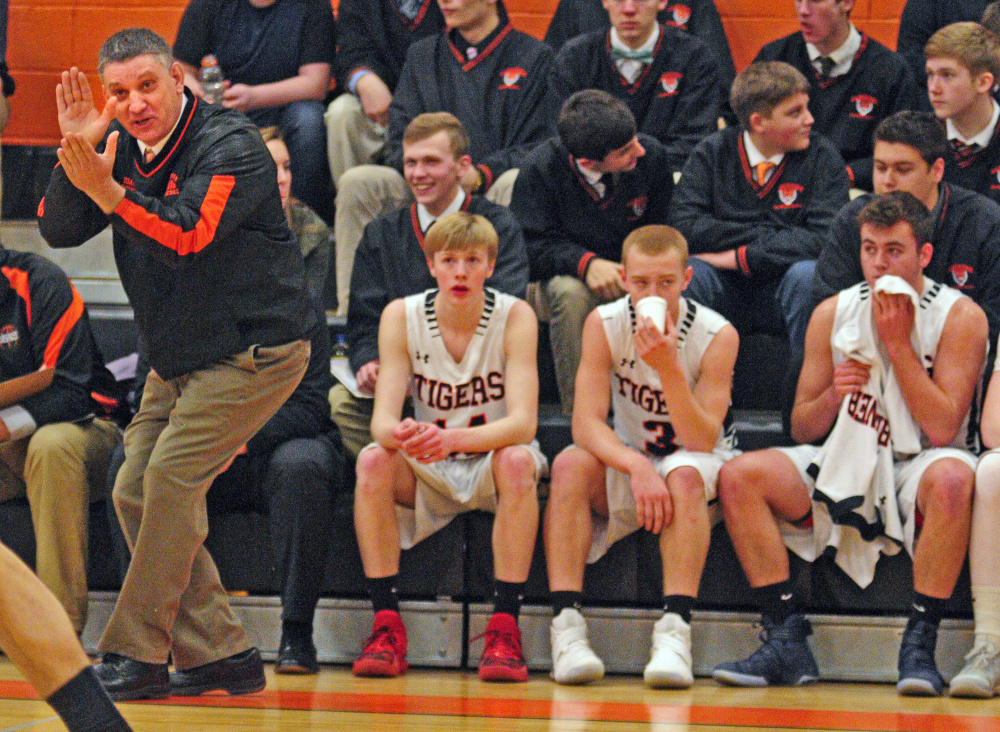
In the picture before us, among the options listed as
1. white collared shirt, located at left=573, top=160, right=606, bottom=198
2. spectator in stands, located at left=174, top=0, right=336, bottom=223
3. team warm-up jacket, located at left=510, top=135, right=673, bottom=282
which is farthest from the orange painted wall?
white collared shirt, located at left=573, top=160, right=606, bottom=198

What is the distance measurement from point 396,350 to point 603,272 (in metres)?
0.85

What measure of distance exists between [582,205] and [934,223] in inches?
47.5

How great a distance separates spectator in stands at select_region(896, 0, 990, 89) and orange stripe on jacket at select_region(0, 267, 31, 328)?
→ 3.60 metres

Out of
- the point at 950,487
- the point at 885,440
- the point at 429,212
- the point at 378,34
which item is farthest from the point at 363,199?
the point at 950,487

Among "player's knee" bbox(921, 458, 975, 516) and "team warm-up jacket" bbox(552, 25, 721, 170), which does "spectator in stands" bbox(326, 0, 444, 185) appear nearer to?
"team warm-up jacket" bbox(552, 25, 721, 170)

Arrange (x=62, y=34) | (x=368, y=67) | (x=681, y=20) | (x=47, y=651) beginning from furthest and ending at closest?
(x=62, y=34) < (x=681, y=20) < (x=368, y=67) < (x=47, y=651)

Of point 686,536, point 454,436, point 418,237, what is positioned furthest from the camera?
point 418,237

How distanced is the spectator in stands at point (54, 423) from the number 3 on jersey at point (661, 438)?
166 centimetres

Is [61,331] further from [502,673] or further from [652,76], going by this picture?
[652,76]

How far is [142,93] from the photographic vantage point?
313cm

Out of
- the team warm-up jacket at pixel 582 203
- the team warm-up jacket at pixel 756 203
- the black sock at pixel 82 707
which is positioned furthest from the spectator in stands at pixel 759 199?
the black sock at pixel 82 707

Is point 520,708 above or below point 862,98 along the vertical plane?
below

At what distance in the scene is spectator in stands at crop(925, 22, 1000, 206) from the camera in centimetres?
469

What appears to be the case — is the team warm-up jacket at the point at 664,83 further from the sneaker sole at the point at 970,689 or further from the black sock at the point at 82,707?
the black sock at the point at 82,707
